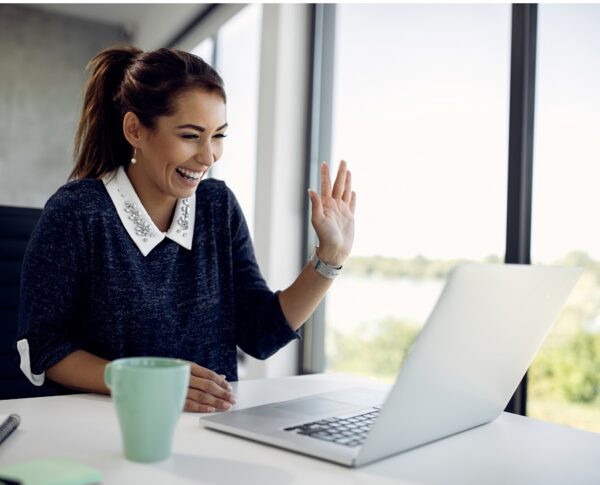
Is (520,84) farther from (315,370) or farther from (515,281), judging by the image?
(315,370)

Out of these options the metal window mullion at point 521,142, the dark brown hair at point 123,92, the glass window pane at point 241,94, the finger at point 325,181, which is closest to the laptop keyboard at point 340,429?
the finger at point 325,181

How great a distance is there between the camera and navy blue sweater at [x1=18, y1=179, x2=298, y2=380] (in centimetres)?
104

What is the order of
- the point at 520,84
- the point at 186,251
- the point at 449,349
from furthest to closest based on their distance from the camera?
the point at 520,84, the point at 186,251, the point at 449,349

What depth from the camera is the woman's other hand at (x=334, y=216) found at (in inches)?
44.9

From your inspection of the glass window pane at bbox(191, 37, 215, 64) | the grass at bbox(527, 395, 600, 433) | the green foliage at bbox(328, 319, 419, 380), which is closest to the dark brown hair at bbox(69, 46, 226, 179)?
the green foliage at bbox(328, 319, 419, 380)

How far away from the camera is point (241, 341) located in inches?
52.4

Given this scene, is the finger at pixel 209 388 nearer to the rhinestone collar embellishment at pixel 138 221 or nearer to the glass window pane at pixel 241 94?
the rhinestone collar embellishment at pixel 138 221

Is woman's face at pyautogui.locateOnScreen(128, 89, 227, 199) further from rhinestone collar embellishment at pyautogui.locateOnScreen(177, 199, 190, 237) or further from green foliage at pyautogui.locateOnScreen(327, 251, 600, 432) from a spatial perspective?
green foliage at pyautogui.locateOnScreen(327, 251, 600, 432)

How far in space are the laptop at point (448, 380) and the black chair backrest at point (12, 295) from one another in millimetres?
775

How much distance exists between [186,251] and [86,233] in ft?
0.75

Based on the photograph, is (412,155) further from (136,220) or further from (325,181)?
(136,220)

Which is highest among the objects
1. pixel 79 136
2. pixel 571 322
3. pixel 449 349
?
pixel 79 136

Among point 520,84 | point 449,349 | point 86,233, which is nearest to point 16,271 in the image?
point 86,233

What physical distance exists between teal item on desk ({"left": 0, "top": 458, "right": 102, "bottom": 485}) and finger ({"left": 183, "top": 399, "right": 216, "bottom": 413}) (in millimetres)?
273
